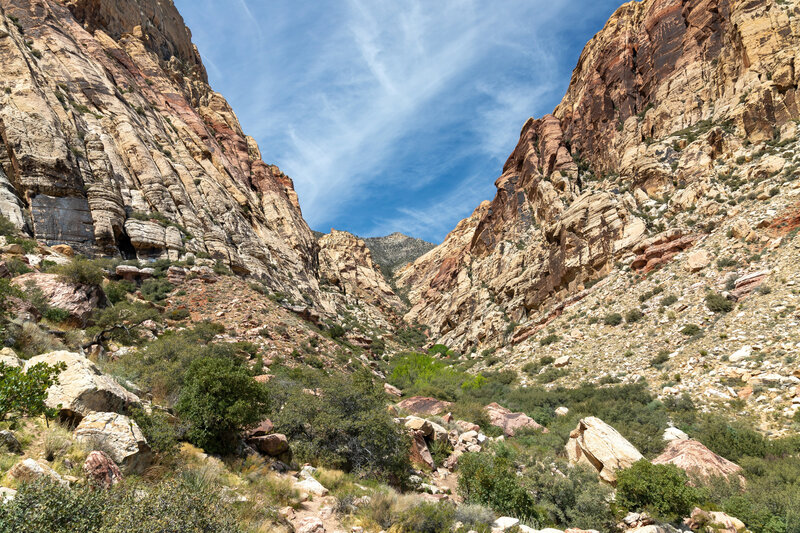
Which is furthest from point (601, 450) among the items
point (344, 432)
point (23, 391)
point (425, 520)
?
point (23, 391)

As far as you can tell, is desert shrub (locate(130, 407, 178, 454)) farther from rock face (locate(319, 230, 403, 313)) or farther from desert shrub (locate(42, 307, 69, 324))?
rock face (locate(319, 230, 403, 313))

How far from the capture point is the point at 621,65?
41.1 m

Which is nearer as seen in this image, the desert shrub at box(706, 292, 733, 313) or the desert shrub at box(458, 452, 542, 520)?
the desert shrub at box(458, 452, 542, 520)

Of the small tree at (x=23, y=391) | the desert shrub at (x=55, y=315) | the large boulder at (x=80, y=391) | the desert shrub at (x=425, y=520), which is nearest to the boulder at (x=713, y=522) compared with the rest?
the desert shrub at (x=425, y=520)

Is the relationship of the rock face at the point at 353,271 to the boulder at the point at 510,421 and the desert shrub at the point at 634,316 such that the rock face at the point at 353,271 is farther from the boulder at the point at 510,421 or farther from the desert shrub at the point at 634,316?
the boulder at the point at 510,421

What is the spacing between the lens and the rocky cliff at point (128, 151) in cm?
2295

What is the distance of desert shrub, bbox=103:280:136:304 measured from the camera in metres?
19.3

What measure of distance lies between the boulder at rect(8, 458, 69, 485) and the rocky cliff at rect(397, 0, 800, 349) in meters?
30.4

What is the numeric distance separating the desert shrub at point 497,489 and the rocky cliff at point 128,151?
82.4 feet

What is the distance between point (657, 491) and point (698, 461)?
281cm

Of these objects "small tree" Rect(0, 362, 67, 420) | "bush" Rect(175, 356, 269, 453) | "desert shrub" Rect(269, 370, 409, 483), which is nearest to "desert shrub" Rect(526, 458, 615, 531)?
"desert shrub" Rect(269, 370, 409, 483)

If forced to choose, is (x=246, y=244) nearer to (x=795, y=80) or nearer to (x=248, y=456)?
(x=248, y=456)

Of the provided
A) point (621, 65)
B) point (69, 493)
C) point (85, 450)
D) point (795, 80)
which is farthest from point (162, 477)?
point (621, 65)

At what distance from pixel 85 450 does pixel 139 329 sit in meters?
13.5
